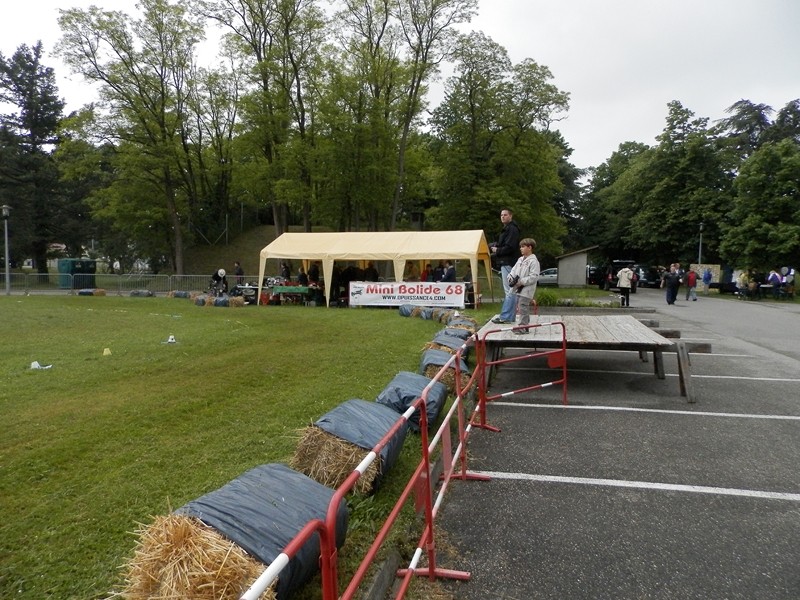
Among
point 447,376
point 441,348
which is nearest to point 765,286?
point 441,348

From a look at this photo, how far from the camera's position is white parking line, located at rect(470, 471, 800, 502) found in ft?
13.7

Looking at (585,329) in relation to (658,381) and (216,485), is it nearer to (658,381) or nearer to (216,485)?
(658,381)

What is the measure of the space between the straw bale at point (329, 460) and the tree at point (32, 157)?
47.3 meters

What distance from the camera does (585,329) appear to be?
8.22 metres

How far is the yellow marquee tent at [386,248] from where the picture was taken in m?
19.4

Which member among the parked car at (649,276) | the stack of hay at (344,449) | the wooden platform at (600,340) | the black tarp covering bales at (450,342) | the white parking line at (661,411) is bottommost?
the white parking line at (661,411)

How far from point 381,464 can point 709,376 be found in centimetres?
693

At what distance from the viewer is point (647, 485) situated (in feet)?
14.3

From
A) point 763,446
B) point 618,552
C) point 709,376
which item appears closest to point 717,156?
point 709,376

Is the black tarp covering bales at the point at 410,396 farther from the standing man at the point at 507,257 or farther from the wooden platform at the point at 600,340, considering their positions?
the standing man at the point at 507,257

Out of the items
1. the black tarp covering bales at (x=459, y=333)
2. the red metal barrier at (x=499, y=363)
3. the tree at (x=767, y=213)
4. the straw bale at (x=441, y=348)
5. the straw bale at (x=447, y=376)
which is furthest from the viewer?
the tree at (x=767, y=213)

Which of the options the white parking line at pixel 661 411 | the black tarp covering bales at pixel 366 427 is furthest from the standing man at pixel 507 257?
the black tarp covering bales at pixel 366 427

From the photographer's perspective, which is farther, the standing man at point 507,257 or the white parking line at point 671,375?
the standing man at point 507,257

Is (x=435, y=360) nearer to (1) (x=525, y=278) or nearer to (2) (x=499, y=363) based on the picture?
(2) (x=499, y=363)
